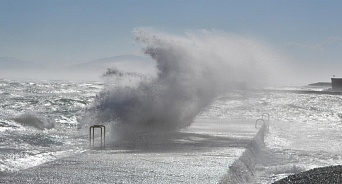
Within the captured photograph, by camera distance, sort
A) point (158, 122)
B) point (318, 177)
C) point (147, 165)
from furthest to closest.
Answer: point (158, 122) → point (147, 165) → point (318, 177)

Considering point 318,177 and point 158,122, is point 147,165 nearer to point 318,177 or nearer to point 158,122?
point 318,177

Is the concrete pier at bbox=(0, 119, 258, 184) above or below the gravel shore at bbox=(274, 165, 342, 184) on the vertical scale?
above

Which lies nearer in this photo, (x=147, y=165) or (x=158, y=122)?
(x=147, y=165)

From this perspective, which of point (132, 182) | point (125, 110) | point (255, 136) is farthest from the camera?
point (125, 110)

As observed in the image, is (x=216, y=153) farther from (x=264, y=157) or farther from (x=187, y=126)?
(x=187, y=126)

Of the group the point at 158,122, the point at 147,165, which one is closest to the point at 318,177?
the point at 147,165

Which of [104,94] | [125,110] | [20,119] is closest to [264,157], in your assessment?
[125,110]

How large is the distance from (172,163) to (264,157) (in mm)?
4112

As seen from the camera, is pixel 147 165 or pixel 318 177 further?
pixel 147 165

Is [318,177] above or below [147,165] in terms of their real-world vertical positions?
below

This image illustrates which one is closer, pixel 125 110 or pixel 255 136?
pixel 255 136

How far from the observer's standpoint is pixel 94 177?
881cm

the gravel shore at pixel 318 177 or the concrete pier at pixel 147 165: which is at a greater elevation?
the concrete pier at pixel 147 165

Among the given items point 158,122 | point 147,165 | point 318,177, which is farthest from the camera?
point 158,122
